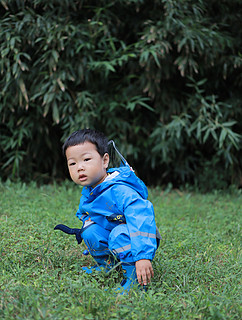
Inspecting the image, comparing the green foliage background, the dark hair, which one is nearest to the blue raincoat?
the dark hair

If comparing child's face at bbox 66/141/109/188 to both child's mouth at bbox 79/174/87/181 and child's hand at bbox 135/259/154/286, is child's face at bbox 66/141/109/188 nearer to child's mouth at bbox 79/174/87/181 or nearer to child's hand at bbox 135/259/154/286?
child's mouth at bbox 79/174/87/181

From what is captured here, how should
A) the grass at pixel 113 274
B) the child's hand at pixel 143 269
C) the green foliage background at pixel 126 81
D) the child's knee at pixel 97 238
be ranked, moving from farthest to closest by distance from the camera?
the green foliage background at pixel 126 81
the child's knee at pixel 97 238
the child's hand at pixel 143 269
the grass at pixel 113 274

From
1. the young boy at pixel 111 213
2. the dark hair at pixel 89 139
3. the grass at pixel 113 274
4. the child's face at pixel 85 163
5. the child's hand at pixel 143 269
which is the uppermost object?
the dark hair at pixel 89 139

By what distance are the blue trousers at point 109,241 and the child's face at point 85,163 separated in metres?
0.24

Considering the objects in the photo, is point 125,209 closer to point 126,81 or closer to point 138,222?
point 138,222

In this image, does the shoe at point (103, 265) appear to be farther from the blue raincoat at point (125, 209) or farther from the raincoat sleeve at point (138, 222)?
the raincoat sleeve at point (138, 222)

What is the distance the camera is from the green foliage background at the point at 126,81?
4.15 m

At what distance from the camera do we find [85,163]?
2080mm

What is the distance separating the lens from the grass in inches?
64.3

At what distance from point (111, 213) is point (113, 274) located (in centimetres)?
30

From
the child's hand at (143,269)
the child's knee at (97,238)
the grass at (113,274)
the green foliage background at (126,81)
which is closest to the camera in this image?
the grass at (113,274)

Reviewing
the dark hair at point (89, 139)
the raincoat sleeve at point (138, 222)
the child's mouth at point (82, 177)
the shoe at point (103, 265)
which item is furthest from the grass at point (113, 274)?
the dark hair at point (89, 139)

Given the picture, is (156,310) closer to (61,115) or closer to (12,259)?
(12,259)

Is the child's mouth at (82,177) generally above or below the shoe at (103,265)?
above
